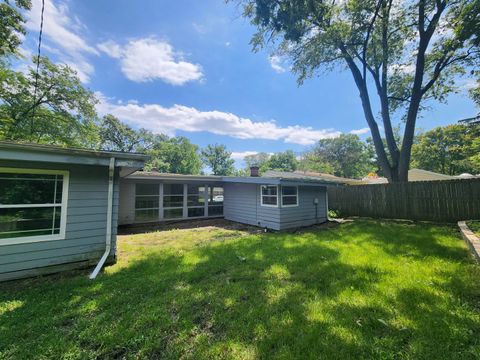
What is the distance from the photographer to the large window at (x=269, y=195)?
8828mm

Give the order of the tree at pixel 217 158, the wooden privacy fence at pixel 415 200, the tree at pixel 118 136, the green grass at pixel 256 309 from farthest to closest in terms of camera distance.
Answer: the tree at pixel 217 158
the tree at pixel 118 136
the wooden privacy fence at pixel 415 200
the green grass at pixel 256 309

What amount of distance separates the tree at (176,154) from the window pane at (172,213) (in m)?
28.4

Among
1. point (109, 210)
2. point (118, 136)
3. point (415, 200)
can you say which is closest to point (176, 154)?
point (118, 136)

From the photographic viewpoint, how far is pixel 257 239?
698 cm

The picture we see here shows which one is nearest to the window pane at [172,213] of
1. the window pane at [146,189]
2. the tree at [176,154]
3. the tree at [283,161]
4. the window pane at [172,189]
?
the window pane at [172,189]

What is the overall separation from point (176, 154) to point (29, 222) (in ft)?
125

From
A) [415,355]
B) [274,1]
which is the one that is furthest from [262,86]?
[415,355]

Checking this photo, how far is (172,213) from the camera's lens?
1097 cm

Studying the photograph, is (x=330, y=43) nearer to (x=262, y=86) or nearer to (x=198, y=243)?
(x=262, y=86)

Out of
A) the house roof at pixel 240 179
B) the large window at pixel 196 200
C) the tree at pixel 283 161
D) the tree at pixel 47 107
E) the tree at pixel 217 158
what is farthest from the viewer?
the tree at pixel 217 158

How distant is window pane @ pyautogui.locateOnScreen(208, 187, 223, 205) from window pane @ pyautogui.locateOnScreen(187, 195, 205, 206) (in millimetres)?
461

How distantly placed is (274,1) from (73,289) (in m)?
13.3

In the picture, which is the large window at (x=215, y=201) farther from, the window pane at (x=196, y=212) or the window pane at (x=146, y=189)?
the window pane at (x=146, y=189)

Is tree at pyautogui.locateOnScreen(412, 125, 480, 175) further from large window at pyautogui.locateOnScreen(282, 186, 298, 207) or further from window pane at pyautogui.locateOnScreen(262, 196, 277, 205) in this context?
window pane at pyautogui.locateOnScreen(262, 196, 277, 205)
